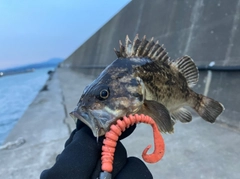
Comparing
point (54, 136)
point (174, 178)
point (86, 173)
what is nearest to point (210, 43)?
point (174, 178)

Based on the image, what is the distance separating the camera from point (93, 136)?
1324mm

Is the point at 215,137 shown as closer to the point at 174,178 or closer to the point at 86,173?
the point at 174,178

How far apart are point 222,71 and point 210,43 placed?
2.70 ft

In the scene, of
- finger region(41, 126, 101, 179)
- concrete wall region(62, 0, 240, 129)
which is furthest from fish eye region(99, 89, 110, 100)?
concrete wall region(62, 0, 240, 129)

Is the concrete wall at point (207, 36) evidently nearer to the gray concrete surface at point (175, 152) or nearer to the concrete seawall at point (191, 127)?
the concrete seawall at point (191, 127)

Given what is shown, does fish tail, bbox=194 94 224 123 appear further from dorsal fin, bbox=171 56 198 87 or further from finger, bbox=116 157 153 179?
finger, bbox=116 157 153 179

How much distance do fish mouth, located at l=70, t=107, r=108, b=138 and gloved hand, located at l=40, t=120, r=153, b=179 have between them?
6 cm

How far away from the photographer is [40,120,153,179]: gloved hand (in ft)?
3.90

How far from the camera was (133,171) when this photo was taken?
136cm

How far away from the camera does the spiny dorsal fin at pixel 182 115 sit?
191 centimetres

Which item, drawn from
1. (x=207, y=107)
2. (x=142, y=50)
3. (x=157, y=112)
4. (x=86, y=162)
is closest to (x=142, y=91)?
(x=157, y=112)

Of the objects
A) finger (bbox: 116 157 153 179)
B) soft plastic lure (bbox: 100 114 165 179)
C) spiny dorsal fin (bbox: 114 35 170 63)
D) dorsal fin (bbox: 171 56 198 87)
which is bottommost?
finger (bbox: 116 157 153 179)

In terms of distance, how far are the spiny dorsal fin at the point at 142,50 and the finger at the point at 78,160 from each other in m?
0.62

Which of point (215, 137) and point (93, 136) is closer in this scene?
point (93, 136)
